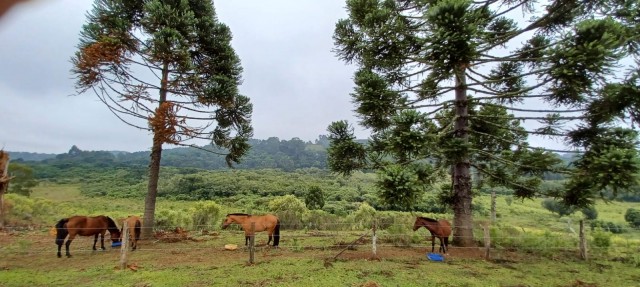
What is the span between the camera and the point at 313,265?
328 inches

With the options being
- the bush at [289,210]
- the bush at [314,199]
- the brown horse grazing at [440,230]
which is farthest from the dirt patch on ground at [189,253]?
the bush at [314,199]

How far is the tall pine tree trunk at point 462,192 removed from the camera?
36.1ft

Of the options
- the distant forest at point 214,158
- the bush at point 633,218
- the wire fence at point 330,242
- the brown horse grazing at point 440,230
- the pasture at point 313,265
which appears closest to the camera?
A: the pasture at point 313,265

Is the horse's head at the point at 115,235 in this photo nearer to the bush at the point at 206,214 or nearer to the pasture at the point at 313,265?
the pasture at the point at 313,265

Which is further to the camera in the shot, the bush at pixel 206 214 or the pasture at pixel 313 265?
the bush at pixel 206 214

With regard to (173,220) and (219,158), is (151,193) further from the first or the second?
(219,158)

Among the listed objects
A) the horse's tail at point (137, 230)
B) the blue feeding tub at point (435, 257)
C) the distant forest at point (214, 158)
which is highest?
the distant forest at point (214, 158)

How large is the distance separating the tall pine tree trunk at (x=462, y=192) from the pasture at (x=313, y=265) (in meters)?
0.45

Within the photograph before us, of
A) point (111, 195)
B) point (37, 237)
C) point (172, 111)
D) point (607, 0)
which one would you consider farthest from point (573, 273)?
point (111, 195)

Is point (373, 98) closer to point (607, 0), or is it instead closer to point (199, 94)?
point (199, 94)

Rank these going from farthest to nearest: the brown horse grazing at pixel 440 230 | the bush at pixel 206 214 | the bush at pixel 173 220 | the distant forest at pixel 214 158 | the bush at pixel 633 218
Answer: the distant forest at pixel 214 158 < the bush at pixel 633 218 < the bush at pixel 206 214 < the bush at pixel 173 220 < the brown horse grazing at pixel 440 230

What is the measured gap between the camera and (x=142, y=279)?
721cm

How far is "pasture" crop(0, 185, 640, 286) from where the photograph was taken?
23.7 feet

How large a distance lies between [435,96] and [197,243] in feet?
33.1
